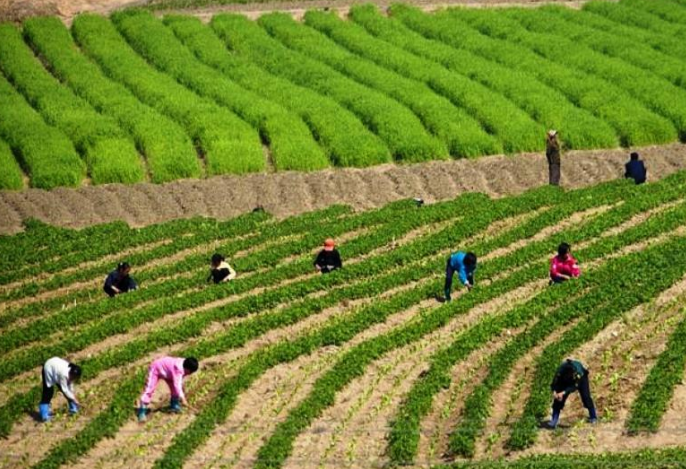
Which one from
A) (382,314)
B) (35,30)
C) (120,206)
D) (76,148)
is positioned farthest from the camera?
(35,30)

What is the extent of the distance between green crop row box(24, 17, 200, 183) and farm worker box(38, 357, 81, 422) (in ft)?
64.4

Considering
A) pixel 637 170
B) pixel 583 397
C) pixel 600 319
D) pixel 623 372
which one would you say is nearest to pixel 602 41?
pixel 637 170

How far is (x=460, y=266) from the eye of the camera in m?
32.1

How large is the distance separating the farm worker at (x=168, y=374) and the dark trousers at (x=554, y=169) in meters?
17.8

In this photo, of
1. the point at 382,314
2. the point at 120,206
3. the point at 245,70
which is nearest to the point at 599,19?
the point at 245,70

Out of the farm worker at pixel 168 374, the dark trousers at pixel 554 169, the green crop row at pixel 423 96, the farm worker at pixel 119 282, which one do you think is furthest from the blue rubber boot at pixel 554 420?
the green crop row at pixel 423 96

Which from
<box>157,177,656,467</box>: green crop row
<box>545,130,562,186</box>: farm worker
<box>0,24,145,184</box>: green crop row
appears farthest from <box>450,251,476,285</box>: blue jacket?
<box>0,24,145,184</box>: green crop row

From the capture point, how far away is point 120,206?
4450 centimetres

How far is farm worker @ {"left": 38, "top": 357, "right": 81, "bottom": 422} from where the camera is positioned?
27234 millimetres

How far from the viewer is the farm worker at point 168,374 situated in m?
27.0

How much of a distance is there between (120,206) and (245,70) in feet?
48.7

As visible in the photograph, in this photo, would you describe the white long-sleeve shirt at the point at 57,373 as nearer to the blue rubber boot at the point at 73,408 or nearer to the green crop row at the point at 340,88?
the blue rubber boot at the point at 73,408

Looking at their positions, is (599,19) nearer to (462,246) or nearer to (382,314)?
(462,246)

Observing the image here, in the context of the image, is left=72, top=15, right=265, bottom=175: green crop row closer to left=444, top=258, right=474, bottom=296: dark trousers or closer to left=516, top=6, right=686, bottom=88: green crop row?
left=444, top=258, right=474, bottom=296: dark trousers
